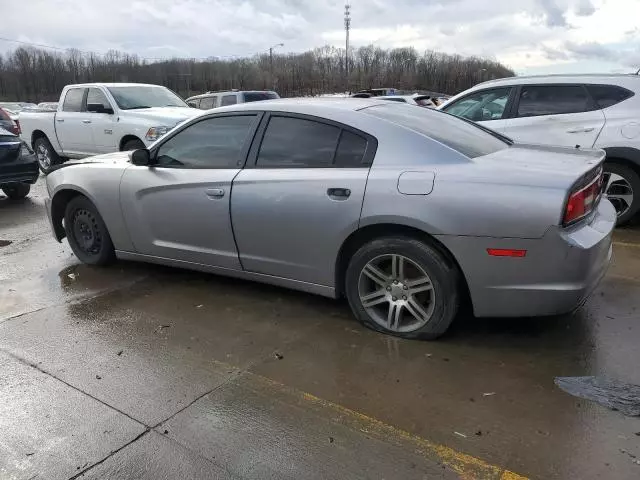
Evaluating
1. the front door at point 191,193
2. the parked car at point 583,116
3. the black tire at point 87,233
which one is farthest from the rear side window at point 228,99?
the front door at point 191,193

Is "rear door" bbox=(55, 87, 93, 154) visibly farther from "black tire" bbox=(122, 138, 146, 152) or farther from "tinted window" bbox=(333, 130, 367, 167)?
"tinted window" bbox=(333, 130, 367, 167)

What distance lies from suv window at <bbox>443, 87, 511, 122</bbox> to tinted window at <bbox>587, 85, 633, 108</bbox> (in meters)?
1.00

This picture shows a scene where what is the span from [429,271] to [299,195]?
1.03 m

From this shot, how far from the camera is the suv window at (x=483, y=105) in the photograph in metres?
7.00

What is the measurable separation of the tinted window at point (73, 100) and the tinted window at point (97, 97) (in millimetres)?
333

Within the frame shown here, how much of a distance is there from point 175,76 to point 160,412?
83.8m

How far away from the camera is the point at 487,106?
7.14m

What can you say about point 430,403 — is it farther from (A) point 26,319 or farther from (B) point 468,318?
(A) point 26,319

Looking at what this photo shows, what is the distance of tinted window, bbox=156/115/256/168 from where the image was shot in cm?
419

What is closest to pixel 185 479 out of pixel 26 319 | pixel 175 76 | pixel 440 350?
pixel 440 350

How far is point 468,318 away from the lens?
3.89 m

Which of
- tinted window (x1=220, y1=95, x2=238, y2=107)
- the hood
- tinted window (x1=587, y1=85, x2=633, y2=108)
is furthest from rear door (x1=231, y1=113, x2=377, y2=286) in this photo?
tinted window (x1=220, y1=95, x2=238, y2=107)

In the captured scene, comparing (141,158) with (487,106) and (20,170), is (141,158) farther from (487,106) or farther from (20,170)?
(20,170)

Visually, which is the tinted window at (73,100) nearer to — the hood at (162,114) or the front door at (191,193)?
the hood at (162,114)
